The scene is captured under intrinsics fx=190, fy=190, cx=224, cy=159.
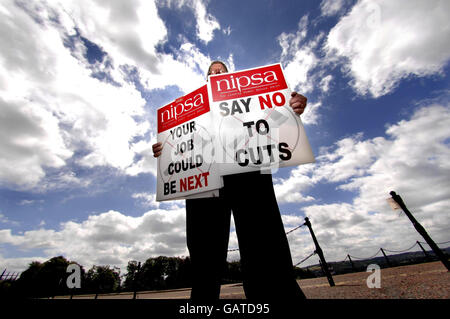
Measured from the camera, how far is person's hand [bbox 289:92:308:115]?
196 cm

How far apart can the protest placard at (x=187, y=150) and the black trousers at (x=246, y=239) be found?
160mm

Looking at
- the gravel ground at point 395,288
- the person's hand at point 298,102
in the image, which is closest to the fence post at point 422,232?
the gravel ground at point 395,288

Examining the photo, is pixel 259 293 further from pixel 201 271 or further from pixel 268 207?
pixel 268 207

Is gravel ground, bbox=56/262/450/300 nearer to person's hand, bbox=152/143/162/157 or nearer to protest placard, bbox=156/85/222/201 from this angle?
protest placard, bbox=156/85/222/201

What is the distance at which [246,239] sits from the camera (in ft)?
5.53

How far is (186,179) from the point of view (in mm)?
2033

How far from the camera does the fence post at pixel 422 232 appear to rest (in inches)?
206

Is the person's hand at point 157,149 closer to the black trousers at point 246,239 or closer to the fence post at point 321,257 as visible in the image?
the black trousers at point 246,239

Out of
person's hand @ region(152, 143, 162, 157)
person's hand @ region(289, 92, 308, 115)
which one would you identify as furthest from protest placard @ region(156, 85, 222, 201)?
person's hand @ region(289, 92, 308, 115)

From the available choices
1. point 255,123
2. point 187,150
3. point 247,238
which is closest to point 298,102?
point 255,123

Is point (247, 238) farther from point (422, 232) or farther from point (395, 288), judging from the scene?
point (422, 232)

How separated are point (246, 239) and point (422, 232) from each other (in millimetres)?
7008
